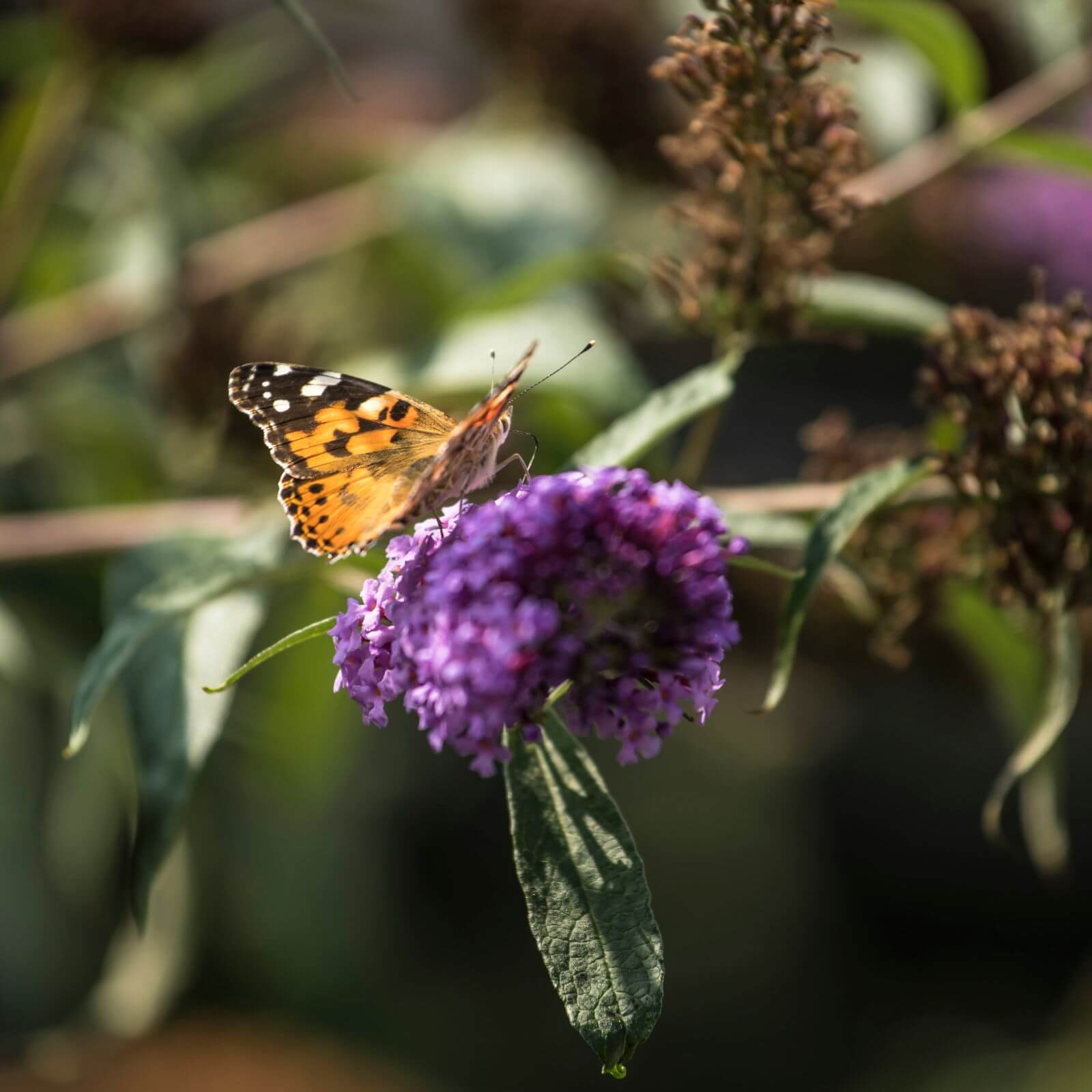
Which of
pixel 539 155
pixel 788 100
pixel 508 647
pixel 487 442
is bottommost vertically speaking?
pixel 539 155

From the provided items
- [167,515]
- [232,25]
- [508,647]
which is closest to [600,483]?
[508,647]

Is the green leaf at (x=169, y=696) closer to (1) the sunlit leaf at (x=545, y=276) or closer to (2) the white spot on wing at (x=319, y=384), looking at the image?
(2) the white spot on wing at (x=319, y=384)

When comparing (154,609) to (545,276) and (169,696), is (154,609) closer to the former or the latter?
(169,696)

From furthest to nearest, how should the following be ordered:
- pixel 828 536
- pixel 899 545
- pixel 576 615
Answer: pixel 899 545
pixel 828 536
pixel 576 615

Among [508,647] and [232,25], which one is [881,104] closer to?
[232,25]

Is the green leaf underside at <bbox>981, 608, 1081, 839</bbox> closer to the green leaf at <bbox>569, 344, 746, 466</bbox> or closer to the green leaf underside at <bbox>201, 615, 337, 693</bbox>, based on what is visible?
Answer: the green leaf at <bbox>569, 344, 746, 466</bbox>

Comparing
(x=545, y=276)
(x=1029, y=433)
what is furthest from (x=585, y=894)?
(x=545, y=276)
